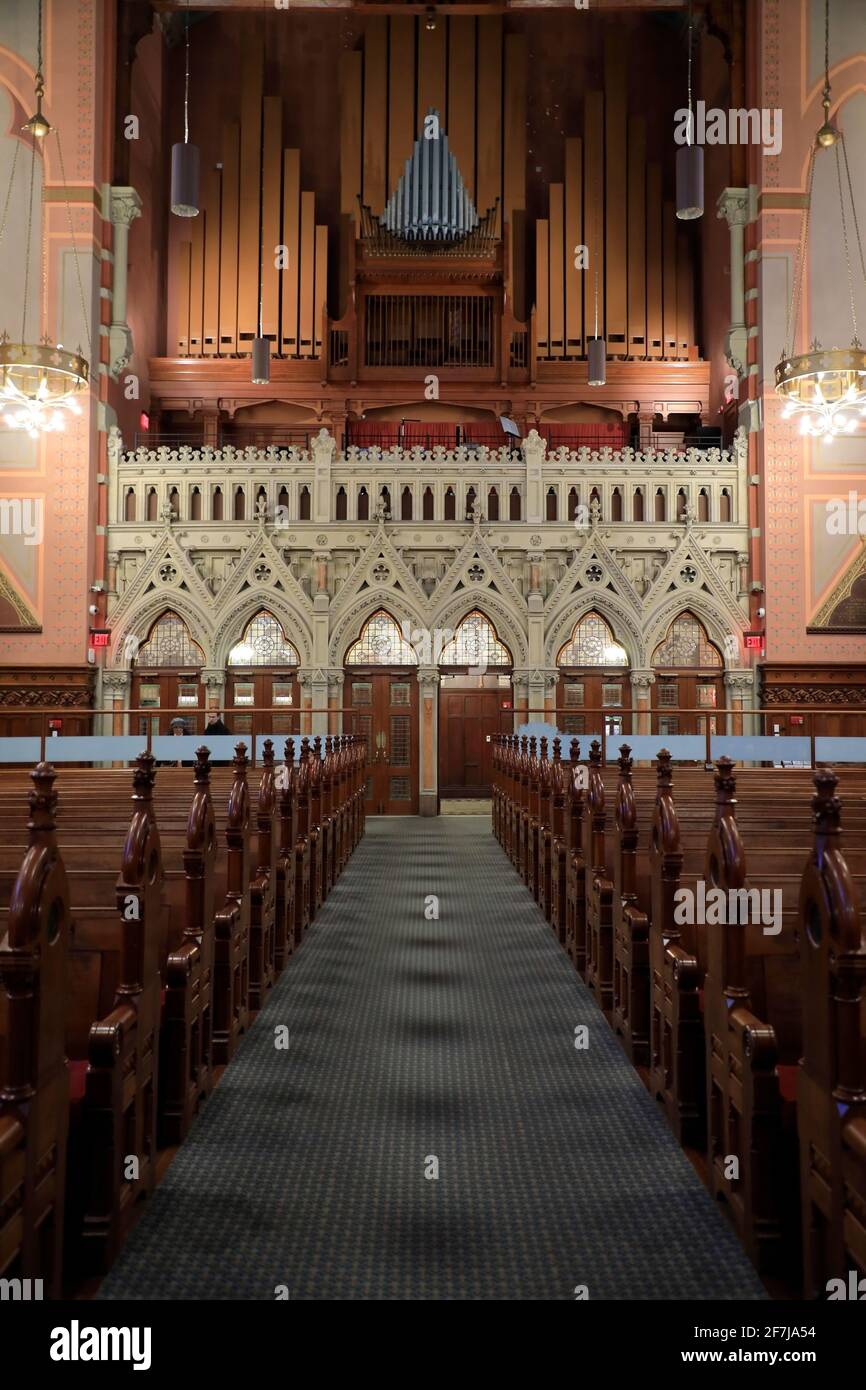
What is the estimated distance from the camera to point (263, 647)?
16703 millimetres

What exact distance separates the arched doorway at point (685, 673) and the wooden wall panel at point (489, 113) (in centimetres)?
993

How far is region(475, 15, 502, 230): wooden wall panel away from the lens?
20.2m

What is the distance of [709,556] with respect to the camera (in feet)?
53.4

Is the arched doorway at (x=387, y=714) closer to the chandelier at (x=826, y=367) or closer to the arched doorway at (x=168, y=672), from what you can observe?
the arched doorway at (x=168, y=672)

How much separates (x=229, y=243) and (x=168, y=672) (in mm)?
9275

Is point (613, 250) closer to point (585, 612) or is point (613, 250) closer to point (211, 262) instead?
point (211, 262)

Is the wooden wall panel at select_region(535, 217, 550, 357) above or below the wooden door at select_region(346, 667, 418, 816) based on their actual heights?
above

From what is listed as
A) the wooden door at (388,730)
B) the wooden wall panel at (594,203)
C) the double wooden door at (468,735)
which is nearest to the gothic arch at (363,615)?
the wooden door at (388,730)

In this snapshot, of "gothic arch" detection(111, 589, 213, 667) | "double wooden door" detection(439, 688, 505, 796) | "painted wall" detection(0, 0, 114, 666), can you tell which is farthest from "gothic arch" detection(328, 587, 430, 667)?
"painted wall" detection(0, 0, 114, 666)

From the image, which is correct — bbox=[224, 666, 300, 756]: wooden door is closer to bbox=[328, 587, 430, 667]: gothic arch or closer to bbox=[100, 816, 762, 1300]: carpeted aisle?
bbox=[328, 587, 430, 667]: gothic arch

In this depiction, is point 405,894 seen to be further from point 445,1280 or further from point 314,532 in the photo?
point 314,532

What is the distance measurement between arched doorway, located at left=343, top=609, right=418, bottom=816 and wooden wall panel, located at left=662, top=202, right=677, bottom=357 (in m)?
8.38

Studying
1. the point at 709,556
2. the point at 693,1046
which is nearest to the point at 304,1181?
the point at 693,1046
